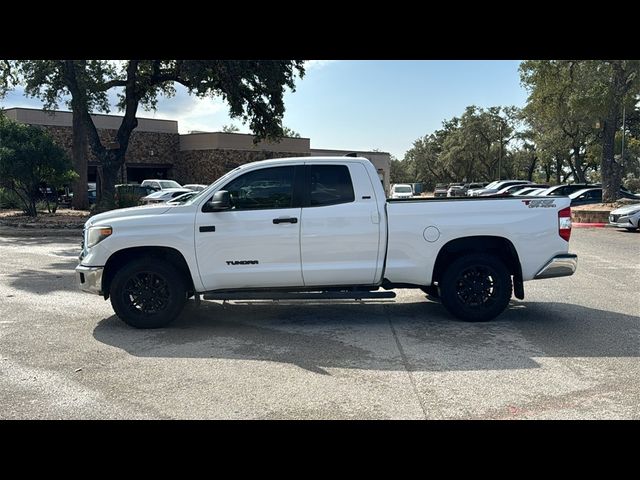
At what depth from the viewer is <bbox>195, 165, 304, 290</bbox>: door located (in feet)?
20.4

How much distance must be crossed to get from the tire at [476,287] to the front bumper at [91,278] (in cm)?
423

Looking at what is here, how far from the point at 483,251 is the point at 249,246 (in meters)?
2.96

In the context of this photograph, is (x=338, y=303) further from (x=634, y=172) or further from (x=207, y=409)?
(x=634, y=172)

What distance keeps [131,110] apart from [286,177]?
16375 mm

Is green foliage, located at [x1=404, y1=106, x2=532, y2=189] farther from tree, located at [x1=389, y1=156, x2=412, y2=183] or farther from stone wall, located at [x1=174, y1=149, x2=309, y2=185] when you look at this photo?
stone wall, located at [x1=174, y1=149, x2=309, y2=185]

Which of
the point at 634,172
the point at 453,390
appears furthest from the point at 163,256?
the point at 634,172

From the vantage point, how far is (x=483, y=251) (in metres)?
6.55

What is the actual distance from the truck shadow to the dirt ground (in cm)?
1286

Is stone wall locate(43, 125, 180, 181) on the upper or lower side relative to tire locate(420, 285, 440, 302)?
upper

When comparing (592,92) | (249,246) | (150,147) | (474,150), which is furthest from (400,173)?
(249,246)

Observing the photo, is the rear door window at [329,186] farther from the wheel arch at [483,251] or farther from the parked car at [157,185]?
the parked car at [157,185]

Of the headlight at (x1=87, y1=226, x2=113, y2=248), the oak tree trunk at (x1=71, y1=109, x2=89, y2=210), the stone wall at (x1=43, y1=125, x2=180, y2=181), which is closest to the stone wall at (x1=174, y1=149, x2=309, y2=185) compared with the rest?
the stone wall at (x1=43, y1=125, x2=180, y2=181)
